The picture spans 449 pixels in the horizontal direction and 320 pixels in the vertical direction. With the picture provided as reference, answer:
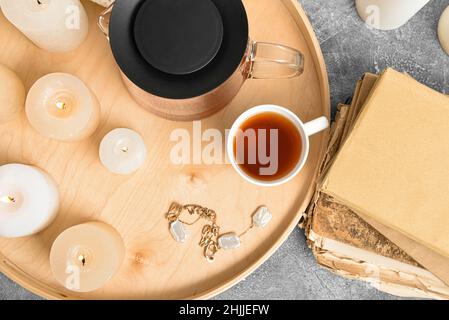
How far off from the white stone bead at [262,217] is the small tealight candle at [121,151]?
0.55 ft

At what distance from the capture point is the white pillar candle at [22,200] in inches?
20.6

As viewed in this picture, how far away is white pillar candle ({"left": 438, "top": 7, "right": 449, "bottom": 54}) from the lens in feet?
2.31

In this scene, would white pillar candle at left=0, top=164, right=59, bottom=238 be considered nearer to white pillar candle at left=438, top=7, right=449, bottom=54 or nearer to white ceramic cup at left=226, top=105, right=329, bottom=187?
white ceramic cup at left=226, top=105, right=329, bottom=187

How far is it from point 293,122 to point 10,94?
1.14ft

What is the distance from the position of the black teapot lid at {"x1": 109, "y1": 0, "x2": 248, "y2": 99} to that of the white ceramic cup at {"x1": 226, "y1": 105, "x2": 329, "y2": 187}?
0.08 metres

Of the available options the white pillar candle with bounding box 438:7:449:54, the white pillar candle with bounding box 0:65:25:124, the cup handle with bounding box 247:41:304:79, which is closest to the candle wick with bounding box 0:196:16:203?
the white pillar candle with bounding box 0:65:25:124

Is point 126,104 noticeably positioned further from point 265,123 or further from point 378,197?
point 378,197

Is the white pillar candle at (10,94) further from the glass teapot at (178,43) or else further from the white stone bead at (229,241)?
the white stone bead at (229,241)

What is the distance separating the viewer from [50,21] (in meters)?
0.52

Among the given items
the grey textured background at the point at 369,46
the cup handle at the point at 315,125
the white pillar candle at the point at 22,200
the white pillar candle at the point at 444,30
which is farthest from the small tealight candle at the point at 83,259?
the white pillar candle at the point at 444,30

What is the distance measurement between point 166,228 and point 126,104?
171 millimetres

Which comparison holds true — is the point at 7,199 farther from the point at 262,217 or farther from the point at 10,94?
the point at 262,217

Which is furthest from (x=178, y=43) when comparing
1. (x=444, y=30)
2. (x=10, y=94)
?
(x=444, y=30)
